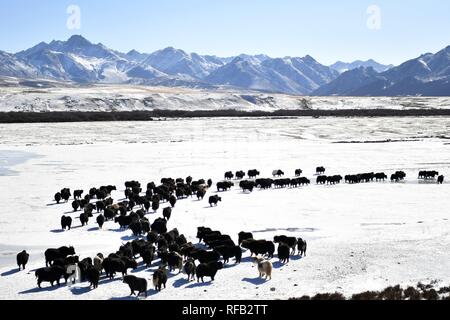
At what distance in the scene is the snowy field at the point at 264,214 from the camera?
15.2m

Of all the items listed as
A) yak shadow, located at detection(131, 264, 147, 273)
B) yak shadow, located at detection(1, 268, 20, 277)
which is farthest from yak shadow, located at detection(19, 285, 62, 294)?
yak shadow, located at detection(131, 264, 147, 273)

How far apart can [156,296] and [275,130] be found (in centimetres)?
7235

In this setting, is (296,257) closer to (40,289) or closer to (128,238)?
(128,238)

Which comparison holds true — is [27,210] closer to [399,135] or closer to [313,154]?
[313,154]

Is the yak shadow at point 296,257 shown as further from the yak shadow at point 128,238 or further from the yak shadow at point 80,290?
the yak shadow at point 80,290

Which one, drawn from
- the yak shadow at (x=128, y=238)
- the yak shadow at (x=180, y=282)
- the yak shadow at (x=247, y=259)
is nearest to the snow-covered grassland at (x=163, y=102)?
the yak shadow at (x=128, y=238)

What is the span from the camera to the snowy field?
15.2m

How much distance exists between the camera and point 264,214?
2505 cm

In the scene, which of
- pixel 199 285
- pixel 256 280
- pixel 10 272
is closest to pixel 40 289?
pixel 10 272

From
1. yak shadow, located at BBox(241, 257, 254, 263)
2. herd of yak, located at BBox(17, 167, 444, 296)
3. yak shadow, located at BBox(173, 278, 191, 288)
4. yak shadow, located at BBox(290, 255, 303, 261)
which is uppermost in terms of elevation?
herd of yak, located at BBox(17, 167, 444, 296)

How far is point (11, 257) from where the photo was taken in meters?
18.2

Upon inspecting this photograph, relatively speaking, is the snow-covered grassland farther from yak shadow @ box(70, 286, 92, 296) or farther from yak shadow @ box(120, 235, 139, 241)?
yak shadow @ box(70, 286, 92, 296)

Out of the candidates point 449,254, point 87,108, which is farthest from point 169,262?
point 87,108
